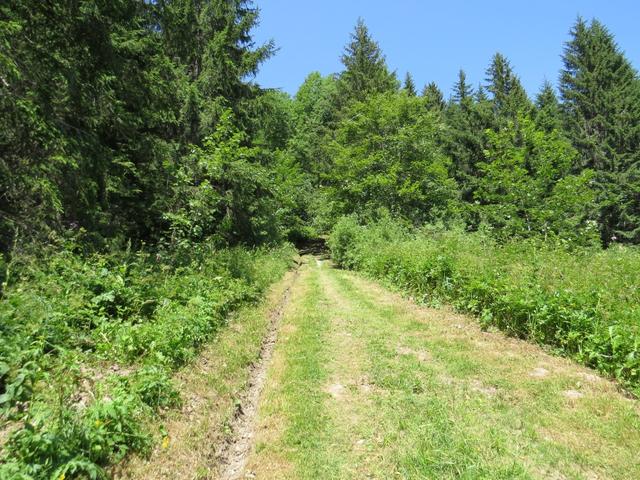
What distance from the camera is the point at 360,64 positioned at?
112 feet

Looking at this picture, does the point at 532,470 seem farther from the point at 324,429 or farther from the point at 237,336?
the point at 237,336

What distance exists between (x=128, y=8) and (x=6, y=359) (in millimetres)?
7763

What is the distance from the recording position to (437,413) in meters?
4.21

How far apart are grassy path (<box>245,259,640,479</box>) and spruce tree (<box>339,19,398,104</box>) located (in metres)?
29.2

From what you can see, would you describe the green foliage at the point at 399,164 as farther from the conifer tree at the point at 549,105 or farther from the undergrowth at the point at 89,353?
the undergrowth at the point at 89,353

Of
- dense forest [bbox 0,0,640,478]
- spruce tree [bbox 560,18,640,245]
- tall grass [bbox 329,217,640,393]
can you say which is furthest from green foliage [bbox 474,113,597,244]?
tall grass [bbox 329,217,640,393]

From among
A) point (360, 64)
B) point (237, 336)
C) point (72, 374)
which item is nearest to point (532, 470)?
point (72, 374)

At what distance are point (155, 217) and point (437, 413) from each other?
12.1 m

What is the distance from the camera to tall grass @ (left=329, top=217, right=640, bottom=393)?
16.8ft

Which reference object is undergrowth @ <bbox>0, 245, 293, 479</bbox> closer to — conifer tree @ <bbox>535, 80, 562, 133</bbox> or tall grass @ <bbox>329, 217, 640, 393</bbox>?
tall grass @ <bbox>329, 217, 640, 393</bbox>

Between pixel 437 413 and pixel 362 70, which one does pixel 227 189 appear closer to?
pixel 437 413

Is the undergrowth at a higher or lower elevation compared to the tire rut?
higher

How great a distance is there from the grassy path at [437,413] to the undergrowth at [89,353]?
4.37 ft

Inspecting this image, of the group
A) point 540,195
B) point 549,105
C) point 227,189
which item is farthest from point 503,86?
point 227,189
